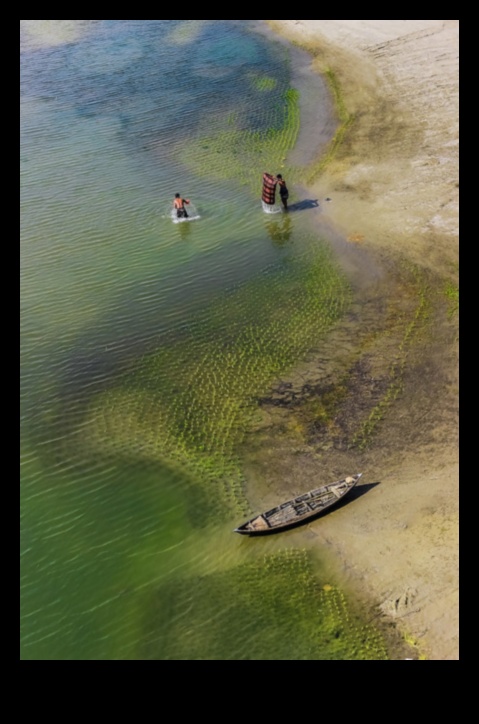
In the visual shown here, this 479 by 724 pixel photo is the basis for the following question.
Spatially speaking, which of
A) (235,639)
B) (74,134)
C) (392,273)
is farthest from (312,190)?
(235,639)

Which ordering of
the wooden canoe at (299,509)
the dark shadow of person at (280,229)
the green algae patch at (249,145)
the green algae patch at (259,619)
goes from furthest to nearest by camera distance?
the green algae patch at (249,145), the dark shadow of person at (280,229), the wooden canoe at (299,509), the green algae patch at (259,619)

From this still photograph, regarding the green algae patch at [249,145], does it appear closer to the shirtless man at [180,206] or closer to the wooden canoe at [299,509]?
the shirtless man at [180,206]

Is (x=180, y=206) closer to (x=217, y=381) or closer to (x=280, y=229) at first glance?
(x=280, y=229)

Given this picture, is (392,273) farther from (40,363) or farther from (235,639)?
(235,639)

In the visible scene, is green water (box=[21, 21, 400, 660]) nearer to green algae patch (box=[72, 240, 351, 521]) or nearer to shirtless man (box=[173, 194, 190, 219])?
green algae patch (box=[72, 240, 351, 521])

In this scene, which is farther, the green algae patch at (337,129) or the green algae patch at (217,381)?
the green algae patch at (337,129)

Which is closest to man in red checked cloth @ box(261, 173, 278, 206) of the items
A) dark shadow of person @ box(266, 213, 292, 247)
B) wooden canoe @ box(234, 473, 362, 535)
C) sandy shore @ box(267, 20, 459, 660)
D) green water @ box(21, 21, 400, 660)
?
green water @ box(21, 21, 400, 660)

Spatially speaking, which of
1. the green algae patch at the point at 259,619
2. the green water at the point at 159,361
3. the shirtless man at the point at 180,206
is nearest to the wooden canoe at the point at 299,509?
the green water at the point at 159,361
